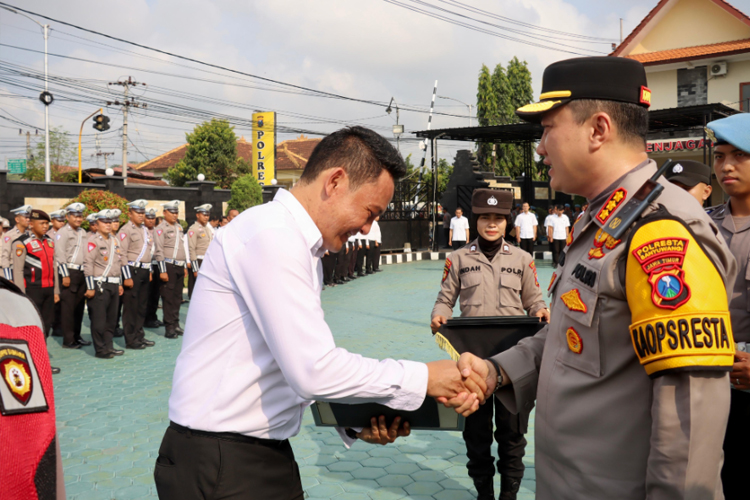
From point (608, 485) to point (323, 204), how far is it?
120 centimetres

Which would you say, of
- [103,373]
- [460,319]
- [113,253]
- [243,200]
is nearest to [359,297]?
[113,253]

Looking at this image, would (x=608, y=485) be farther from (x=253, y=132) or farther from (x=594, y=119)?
(x=253, y=132)

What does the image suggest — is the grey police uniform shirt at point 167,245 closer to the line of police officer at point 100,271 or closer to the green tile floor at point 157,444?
the line of police officer at point 100,271

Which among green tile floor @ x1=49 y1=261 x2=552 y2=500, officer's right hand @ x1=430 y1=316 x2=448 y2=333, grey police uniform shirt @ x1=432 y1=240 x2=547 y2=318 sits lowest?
green tile floor @ x1=49 y1=261 x2=552 y2=500

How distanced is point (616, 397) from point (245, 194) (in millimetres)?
29699

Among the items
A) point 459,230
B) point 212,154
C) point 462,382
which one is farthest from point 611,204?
point 212,154

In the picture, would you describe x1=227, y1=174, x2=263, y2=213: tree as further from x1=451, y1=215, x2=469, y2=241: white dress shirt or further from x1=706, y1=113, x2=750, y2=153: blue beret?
x1=706, y1=113, x2=750, y2=153: blue beret

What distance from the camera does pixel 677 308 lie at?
140 cm

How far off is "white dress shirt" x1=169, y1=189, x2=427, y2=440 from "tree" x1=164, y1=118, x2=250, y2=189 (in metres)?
43.7

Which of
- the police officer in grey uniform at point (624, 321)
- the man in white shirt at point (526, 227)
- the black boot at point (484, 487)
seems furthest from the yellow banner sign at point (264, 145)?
the police officer in grey uniform at point (624, 321)

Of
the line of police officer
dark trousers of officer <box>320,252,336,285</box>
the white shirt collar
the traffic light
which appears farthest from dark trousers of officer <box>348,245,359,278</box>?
the traffic light

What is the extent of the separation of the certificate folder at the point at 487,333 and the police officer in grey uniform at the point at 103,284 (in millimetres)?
6388

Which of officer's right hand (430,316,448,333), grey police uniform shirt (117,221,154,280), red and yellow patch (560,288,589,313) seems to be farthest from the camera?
grey police uniform shirt (117,221,154,280)

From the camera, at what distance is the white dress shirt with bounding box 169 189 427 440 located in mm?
1686
